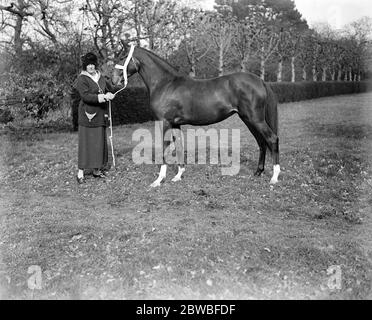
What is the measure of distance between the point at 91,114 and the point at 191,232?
3195 millimetres

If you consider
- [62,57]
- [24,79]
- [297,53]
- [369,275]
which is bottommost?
[369,275]

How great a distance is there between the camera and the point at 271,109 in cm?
681

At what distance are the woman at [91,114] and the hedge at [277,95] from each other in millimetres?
6127

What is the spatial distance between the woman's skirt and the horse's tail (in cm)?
286

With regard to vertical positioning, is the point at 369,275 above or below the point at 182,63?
below

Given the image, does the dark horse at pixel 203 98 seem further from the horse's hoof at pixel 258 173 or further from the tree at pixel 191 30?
the tree at pixel 191 30

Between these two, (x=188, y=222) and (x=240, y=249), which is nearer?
(x=240, y=249)

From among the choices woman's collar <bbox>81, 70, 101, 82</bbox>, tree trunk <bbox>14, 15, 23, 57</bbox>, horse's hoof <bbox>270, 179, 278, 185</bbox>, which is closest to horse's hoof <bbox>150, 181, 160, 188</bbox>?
horse's hoof <bbox>270, 179, 278, 185</bbox>

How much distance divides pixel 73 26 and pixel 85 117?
10.9 m

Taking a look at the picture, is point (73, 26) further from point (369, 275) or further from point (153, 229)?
point (369, 275)

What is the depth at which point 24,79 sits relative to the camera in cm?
1371

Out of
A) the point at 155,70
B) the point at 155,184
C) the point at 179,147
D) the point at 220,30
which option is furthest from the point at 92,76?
the point at 220,30

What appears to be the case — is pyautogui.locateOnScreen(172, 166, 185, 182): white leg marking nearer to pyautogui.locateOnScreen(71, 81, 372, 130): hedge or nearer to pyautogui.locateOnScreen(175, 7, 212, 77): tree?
pyautogui.locateOnScreen(71, 81, 372, 130): hedge

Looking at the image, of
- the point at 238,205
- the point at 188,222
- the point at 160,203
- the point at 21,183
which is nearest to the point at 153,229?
the point at 188,222
